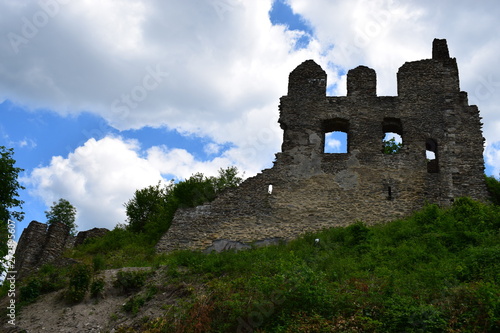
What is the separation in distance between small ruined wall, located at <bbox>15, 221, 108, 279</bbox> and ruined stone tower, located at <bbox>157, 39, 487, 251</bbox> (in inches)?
159

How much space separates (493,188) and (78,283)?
13.1 meters

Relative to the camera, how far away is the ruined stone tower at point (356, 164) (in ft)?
56.1

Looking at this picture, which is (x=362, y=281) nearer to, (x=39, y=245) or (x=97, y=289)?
(x=97, y=289)

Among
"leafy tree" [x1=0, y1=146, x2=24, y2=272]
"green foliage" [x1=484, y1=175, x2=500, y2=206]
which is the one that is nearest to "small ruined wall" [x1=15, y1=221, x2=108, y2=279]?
"leafy tree" [x1=0, y1=146, x2=24, y2=272]

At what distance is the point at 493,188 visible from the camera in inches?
674

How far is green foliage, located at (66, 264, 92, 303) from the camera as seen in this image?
12.9 metres

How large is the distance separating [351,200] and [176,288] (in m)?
7.21

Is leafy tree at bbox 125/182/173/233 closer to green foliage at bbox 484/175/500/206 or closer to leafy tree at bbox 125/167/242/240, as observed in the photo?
leafy tree at bbox 125/167/242/240

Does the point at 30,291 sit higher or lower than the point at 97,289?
lower

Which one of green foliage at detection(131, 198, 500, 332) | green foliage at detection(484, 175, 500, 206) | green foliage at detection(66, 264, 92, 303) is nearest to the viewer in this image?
green foliage at detection(131, 198, 500, 332)

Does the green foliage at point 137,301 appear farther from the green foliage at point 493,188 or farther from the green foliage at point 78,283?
the green foliage at point 493,188

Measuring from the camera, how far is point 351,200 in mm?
17406

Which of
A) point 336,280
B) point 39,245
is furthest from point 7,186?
point 336,280

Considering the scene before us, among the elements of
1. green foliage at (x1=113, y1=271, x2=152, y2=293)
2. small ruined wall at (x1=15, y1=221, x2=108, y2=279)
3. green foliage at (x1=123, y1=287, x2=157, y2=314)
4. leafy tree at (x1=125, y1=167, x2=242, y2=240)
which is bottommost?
green foliage at (x1=123, y1=287, x2=157, y2=314)
